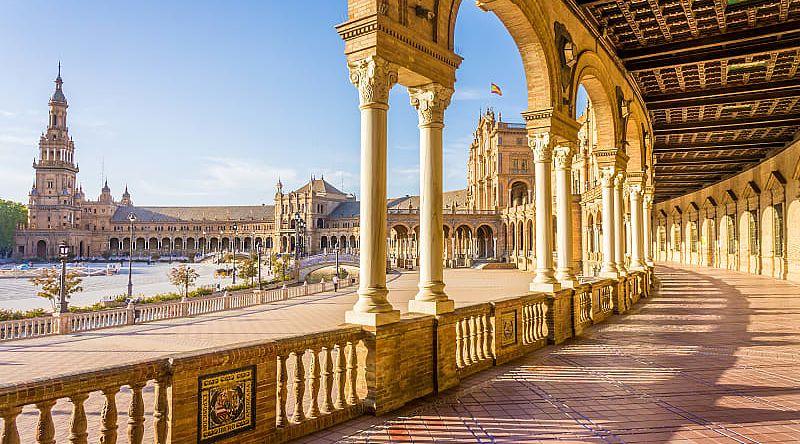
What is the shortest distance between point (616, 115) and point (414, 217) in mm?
57155

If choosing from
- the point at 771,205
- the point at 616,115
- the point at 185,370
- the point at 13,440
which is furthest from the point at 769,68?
the point at 13,440

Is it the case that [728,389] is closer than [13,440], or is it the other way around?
[13,440]

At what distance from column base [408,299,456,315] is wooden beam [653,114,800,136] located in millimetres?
17425

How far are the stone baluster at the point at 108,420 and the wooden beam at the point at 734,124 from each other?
846 inches

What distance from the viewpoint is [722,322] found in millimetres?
12156

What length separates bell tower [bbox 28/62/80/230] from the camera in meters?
116

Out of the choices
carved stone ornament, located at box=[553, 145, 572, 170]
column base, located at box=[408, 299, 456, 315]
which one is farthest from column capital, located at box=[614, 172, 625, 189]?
column base, located at box=[408, 299, 456, 315]

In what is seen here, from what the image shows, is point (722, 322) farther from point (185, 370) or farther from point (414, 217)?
point (414, 217)

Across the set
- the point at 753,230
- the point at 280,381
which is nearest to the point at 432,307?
the point at 280,381

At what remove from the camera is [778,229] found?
24531 mm

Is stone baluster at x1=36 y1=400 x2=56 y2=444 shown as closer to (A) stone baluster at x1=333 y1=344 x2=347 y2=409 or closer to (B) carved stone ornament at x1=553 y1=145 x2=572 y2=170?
(A) stone baluster at x1=333 y1=344 x2=347 y2=409

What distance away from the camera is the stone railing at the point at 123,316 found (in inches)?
747

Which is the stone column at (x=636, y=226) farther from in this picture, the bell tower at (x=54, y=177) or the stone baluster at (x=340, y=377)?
the bell tower at (x=54, y=177)

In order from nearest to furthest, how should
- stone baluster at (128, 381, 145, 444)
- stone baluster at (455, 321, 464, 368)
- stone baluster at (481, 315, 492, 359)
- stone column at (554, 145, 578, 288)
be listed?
stone baluster at (128, 381, 145, 444), stone baluster at (455, 321, 464, 368), stone baluster at (481, 315, 492, 359), stone column at (554, 145, 578, 288)
